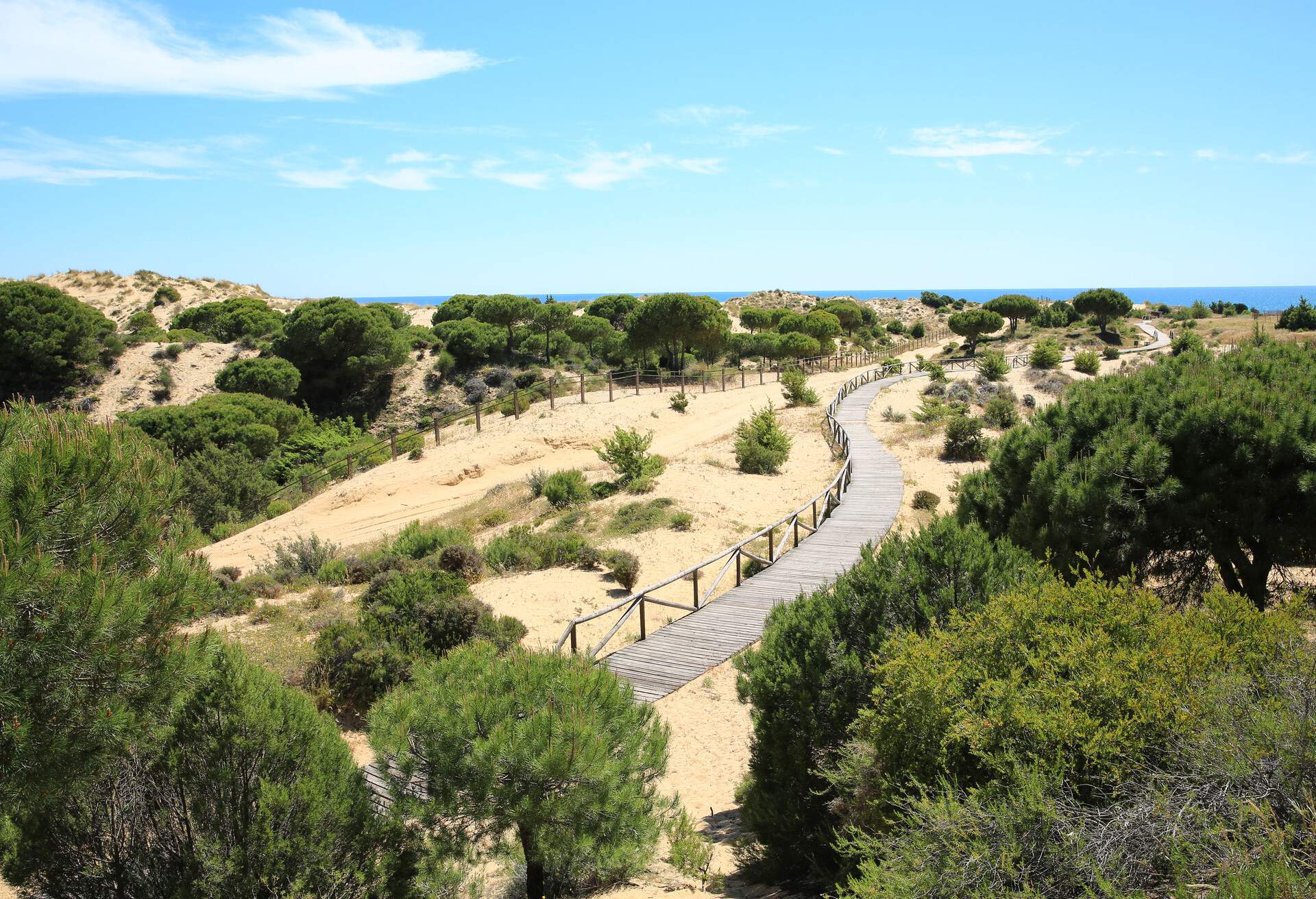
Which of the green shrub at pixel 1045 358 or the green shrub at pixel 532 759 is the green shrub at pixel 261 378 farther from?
the green shrub at pixel 1045 358

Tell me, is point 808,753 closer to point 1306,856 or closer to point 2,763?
point 1306,856

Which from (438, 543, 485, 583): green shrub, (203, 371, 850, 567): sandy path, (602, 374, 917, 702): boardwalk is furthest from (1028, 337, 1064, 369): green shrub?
(438, 543, 485, 583): green shrub

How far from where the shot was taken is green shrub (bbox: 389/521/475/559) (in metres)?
16.8

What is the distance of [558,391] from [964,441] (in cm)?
2132

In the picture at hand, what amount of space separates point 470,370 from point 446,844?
4348 centimetres

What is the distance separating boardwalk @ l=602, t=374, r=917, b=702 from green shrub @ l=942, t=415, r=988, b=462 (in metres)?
4.97

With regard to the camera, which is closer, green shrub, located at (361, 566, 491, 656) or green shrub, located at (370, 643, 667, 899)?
green shrub, located at (370, 643, 667, 899)

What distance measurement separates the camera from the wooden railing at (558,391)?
94.7 ft

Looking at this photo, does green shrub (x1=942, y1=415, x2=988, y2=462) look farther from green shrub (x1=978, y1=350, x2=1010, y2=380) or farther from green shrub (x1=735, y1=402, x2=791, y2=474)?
green shrub (x1=978, y1=350, x2=1010, y2=380)

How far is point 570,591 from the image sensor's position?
14.7 m

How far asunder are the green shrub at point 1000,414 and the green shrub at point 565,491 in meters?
14.8

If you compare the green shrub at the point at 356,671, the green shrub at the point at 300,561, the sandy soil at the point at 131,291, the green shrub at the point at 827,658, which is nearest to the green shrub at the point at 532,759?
the green shrub at the point at 827,658

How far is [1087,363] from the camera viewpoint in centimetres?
4056

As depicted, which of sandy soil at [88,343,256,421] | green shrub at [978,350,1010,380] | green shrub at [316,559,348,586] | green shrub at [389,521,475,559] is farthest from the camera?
sandy soil at [88,343,256,421]
